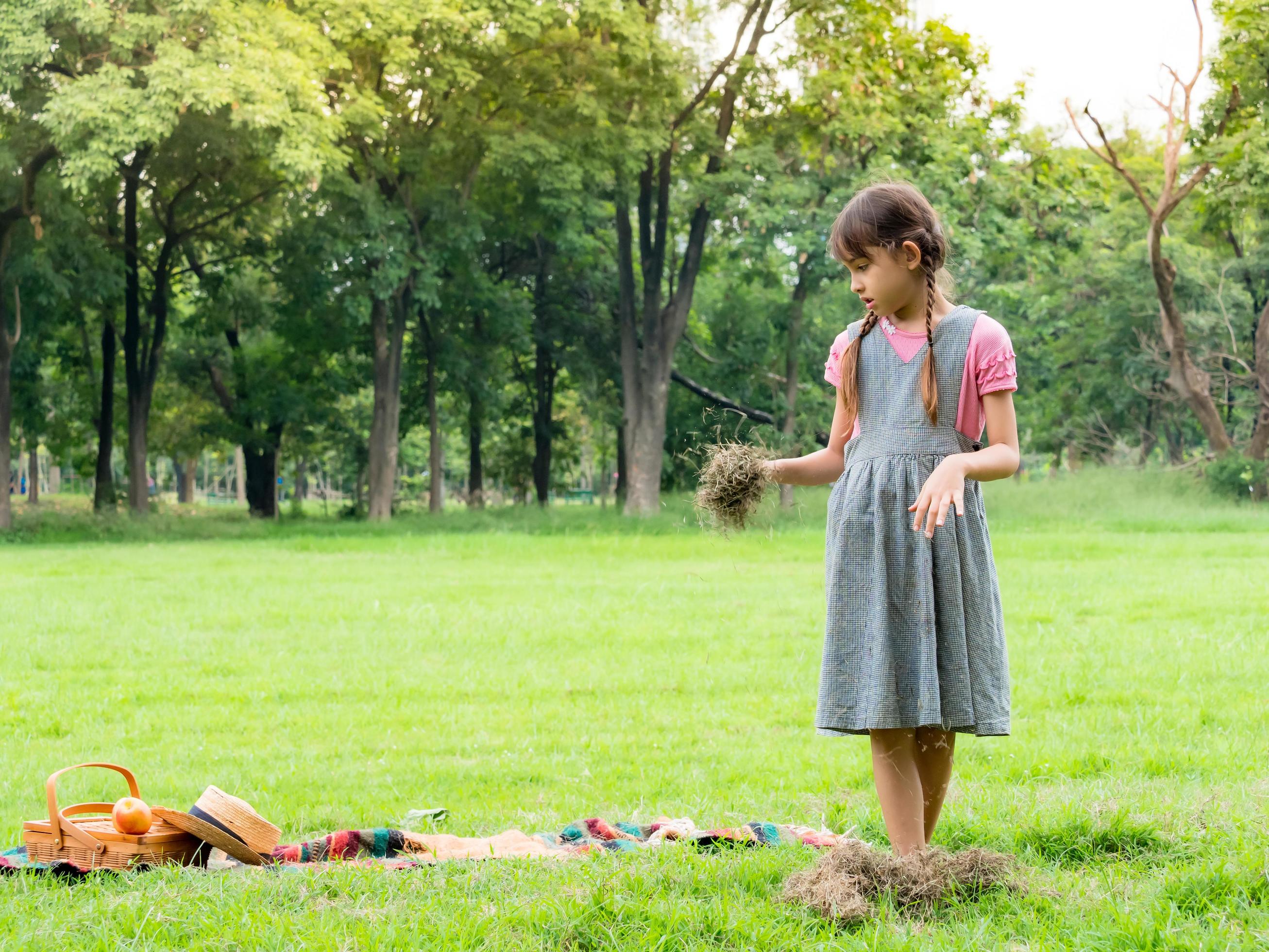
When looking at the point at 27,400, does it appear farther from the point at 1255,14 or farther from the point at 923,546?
the point at 923,546

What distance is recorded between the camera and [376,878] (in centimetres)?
384

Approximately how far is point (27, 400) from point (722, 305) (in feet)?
56.7

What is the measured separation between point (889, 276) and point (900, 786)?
4.80 ft

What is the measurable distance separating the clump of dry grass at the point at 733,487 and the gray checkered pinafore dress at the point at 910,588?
36cm

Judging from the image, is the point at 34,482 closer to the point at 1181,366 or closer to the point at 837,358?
the point at 1181,366

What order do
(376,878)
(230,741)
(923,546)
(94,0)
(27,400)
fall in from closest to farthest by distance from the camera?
(923,546), (376,878), (230,741), (94,0), (27,400)

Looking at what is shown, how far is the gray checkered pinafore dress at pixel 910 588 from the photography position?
3543 mm

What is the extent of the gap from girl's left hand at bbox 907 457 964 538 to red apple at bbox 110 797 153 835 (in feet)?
8.62

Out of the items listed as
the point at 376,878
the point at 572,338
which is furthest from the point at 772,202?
the point at 376,878

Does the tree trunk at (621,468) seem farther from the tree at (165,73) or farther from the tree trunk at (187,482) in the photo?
the tree trunk at (187,482)

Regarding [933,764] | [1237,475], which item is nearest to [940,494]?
[933,764]

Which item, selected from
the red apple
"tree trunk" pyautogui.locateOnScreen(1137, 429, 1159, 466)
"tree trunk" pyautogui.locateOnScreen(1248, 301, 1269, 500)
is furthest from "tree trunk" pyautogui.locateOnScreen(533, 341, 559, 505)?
the red apple

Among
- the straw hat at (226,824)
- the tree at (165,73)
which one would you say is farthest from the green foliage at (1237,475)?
the straw hat at (226,824)

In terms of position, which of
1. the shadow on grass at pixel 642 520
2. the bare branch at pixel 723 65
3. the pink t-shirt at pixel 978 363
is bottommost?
the shadow on grass at pixel 642 520
